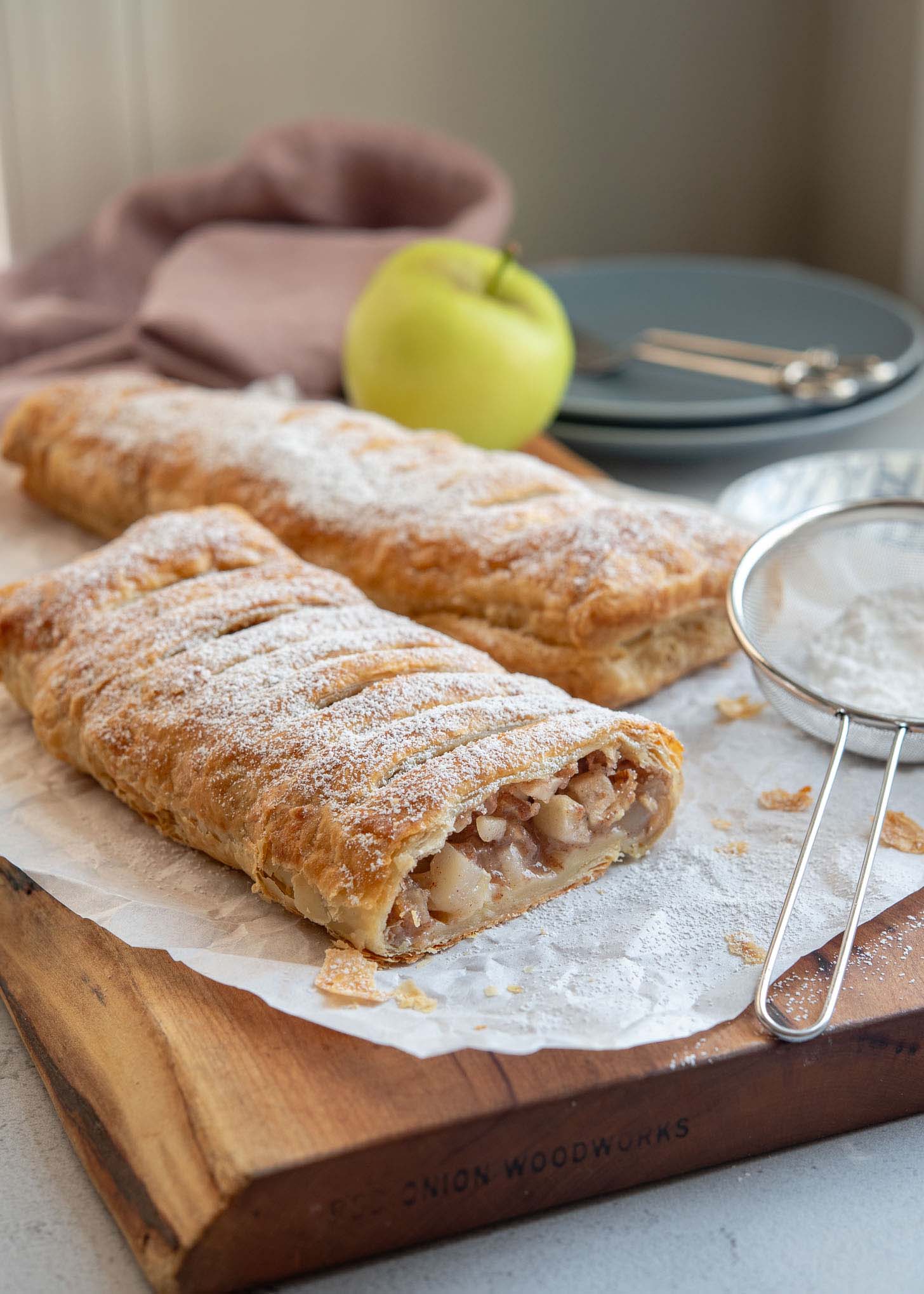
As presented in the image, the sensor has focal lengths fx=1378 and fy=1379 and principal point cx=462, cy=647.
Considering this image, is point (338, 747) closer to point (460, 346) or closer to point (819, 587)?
point (819, 587)

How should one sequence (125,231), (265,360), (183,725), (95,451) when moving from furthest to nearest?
(125,231)
(265,360)
(95,451)
(183,725)

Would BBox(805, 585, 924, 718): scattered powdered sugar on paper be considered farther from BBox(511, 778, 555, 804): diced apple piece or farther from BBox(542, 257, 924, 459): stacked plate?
BBox(542, 257, 924, 459): stacked plate

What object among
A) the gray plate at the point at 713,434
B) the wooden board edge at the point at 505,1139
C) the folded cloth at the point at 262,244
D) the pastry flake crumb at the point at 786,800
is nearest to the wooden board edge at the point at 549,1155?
the wooden board edge at the point at 505,1139

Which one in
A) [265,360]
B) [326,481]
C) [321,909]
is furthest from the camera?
[265,360]

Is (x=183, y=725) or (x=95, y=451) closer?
(x=183, y=725)

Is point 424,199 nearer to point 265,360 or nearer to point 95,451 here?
point 265,360

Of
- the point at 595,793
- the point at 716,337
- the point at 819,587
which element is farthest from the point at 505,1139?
the point at 716,337

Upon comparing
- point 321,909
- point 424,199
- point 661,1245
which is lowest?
point 661,1245

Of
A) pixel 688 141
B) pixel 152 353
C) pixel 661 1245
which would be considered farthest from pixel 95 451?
pixel 688 141
